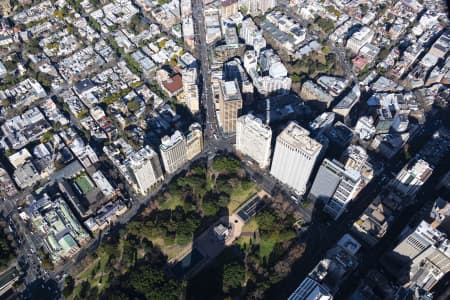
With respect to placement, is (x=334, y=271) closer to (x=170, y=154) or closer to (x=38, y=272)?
(x=170, y=154)

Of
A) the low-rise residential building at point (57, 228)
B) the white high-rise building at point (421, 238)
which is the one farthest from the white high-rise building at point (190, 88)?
the white high-rise building at point (421, 238)

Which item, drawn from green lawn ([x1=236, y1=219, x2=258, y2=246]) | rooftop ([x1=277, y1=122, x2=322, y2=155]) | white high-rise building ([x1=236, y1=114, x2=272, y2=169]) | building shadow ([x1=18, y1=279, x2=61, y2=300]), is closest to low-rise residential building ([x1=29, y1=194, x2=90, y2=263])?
building shadow ([x1=18, y1=279, x2=61, y2=300])

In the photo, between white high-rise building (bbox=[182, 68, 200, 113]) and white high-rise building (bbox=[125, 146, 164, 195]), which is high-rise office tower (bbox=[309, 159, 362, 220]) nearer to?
white high-rise building (bbox=[125, 146, 164, 195])

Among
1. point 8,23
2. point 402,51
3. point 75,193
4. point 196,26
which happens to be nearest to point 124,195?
point 75,193

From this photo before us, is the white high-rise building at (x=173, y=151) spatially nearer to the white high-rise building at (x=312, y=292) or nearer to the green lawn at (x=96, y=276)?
the green lawn at (x=96, y=276)

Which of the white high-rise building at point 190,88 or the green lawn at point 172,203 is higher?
the white high-rise building at point 190,88

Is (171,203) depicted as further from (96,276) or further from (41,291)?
(41,291)
